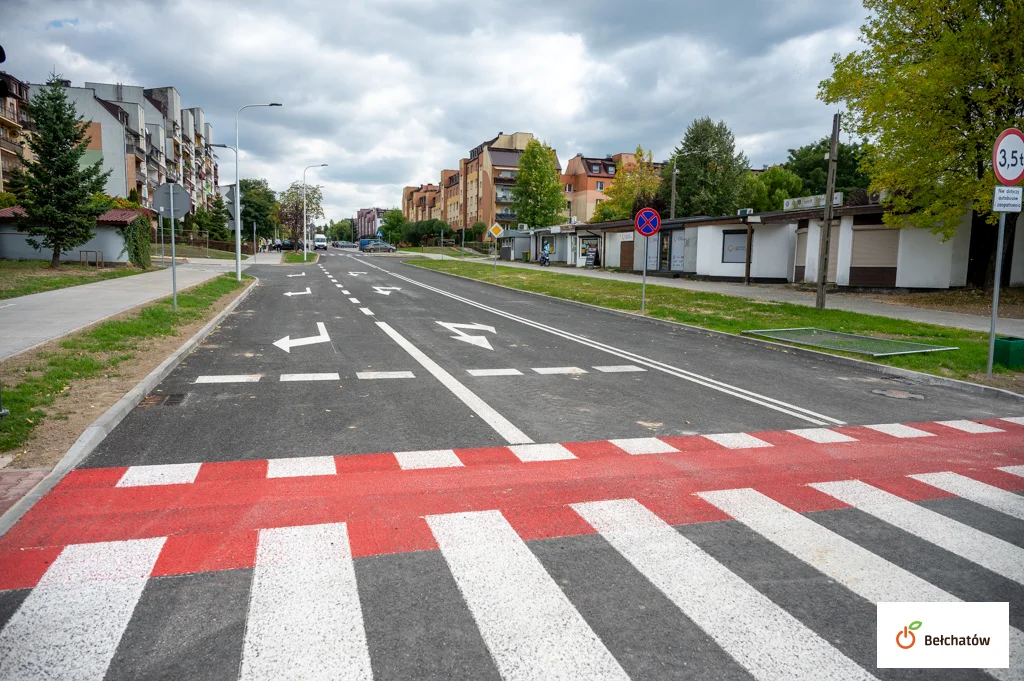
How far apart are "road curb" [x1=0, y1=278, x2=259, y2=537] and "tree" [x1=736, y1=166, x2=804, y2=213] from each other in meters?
63.4

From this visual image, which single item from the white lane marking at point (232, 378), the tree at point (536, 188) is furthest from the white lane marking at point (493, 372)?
the tree at point (536, 188)

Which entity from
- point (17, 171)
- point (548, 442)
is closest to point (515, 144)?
point (17, 171)

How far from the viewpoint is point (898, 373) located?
405 inches

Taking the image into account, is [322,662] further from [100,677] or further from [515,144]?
[515,144]

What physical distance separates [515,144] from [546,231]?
47.9 m

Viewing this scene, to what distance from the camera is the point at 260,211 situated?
90.9 m

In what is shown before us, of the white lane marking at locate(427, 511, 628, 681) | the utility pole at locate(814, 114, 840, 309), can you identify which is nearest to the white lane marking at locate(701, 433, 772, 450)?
the white lane marking at locate(427, 511, 628, 681)

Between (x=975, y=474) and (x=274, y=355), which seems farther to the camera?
(x=274, y=355)

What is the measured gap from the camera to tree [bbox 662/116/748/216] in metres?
63.4

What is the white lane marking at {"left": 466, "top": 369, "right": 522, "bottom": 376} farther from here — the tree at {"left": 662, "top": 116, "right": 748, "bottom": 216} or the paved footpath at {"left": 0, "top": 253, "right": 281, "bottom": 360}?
the tree at {"left": 662, "top": 116, "right": 748, "bottom": 216}

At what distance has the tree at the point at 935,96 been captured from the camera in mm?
19219

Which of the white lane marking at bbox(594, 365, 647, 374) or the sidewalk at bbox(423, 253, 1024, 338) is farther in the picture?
the sidewalk at bbox(423, 253, 1024, 338)

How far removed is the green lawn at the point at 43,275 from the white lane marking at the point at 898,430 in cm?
1990

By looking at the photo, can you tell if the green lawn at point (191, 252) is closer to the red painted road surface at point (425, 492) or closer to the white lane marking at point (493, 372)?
the white lane marking at point (493, 372)
